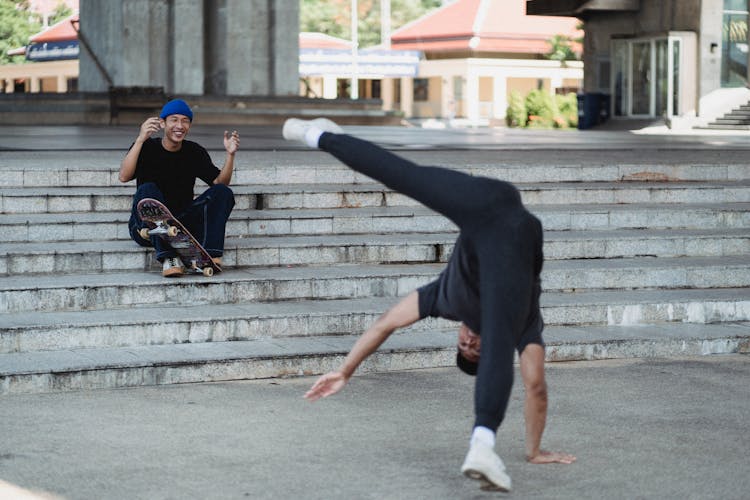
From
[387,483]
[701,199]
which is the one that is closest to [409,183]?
[387,483]

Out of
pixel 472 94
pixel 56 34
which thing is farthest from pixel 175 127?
pixel 56 34

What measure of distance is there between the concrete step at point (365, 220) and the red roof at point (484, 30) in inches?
2209

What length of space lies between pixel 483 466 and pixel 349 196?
601 cm

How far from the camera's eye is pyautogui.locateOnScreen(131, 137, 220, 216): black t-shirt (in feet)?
27.6

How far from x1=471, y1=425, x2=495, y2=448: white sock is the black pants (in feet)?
0.08

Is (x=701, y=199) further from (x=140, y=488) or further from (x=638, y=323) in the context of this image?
(x=140, y=488)

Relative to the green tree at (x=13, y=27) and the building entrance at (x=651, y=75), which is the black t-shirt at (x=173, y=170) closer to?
the building entrance at (x=651, y=75)

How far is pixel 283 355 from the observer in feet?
23.6

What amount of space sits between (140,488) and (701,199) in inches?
295

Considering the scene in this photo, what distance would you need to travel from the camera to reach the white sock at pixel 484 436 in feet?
14.9

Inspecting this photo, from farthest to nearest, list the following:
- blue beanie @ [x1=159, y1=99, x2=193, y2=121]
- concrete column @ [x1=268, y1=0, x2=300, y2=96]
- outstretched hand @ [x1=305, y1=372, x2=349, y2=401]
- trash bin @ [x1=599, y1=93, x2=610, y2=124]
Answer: trash bin @ [x1=599, y1=93, x2=610, y2=124] < concrete column @ [x1=268, y1=0, x2=300, y2=96] < blue beanie @ [x1=159, y1=99, x2=193, y2=121] < outstretched hand @ [x1=305, y1=372, x2=349, y2=401]

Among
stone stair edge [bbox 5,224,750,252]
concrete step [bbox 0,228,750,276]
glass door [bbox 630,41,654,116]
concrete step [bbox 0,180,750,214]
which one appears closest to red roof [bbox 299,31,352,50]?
glass door [bbox 630,41,654,116]

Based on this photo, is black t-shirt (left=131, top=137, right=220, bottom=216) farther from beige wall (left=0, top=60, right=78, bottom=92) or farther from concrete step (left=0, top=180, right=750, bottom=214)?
beige wall (left=0, top=60, right=78, bottom=92)

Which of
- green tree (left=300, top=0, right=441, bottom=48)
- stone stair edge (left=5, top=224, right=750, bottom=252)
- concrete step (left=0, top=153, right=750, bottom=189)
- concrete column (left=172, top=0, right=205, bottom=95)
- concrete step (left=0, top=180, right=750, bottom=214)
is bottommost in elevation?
stone stair edge (left=5, top=224, right=750, bottom=252)
